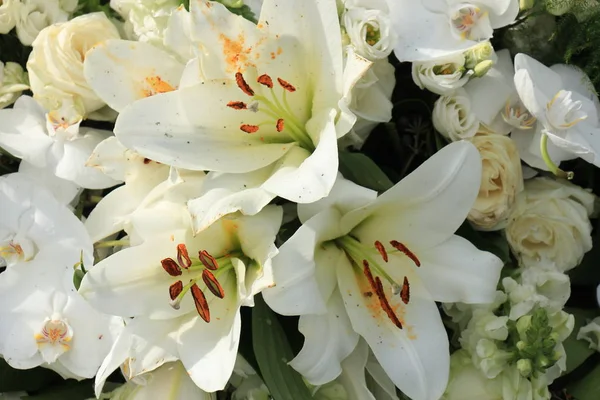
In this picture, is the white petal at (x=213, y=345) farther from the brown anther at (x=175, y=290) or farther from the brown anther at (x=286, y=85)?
the brown anther at (x=286, y=85)

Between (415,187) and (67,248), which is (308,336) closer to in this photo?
(415,187)

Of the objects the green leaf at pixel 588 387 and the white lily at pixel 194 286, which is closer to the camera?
the white lily at pixel 194 286

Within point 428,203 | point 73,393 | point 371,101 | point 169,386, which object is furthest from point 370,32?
point 73,393

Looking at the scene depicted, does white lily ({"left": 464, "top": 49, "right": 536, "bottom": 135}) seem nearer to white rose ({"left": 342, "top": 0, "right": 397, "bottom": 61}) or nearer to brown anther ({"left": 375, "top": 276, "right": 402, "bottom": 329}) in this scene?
white rose ({"left": 342, "top": 0, "right": 397, "bottom": 61})

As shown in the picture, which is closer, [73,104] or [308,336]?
[308,336]

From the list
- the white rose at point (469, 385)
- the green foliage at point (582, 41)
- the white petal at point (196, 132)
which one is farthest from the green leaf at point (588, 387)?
the white petal at point (196, 132)

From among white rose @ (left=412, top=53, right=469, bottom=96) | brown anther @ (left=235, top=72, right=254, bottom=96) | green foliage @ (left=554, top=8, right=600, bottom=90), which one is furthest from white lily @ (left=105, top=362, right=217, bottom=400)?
green foliage @ (left=554, top=8, right=600, bottom=90)

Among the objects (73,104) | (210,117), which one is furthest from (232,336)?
(73,104)
